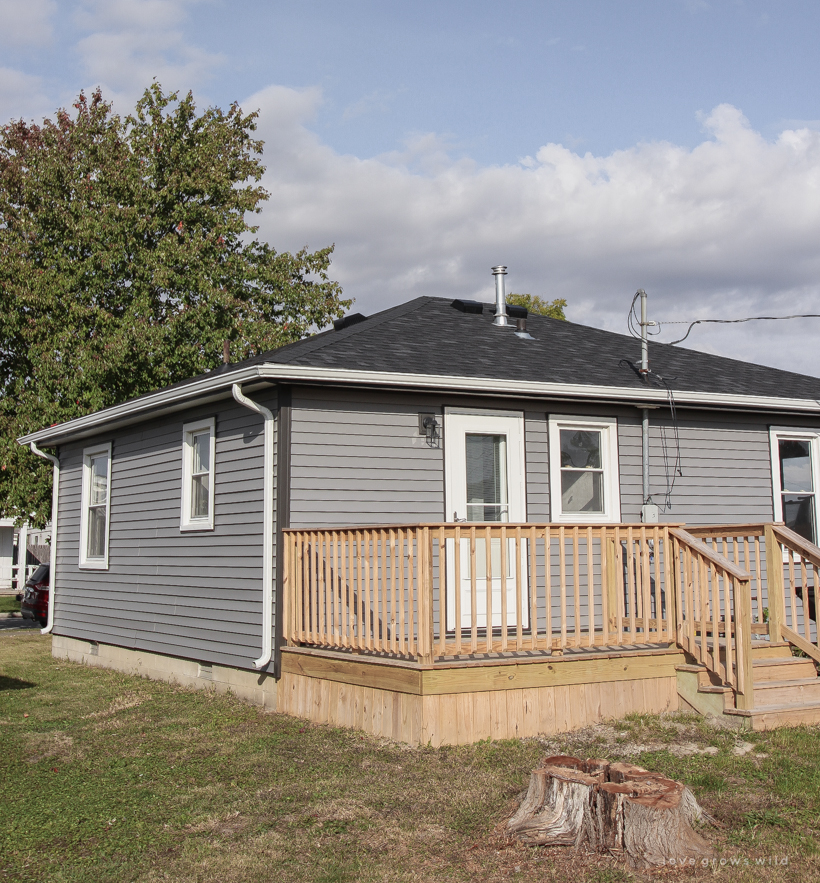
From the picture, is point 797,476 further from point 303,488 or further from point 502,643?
point 303,488

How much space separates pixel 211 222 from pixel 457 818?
66.4ft

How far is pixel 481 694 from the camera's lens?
722 cm

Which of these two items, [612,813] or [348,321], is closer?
[612,813]

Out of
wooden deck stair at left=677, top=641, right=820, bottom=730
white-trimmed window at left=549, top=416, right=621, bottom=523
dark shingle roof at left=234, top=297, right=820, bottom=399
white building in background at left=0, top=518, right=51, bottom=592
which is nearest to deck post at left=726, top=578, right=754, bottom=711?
wooden deck stair at left=677, top=641, right=820, bottom=730

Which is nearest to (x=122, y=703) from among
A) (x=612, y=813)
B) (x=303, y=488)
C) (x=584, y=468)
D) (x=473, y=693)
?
(x=303, y=488)

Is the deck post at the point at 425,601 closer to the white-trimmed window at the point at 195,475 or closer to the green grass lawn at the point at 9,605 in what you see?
the white-trimmed window at the point at 195,475

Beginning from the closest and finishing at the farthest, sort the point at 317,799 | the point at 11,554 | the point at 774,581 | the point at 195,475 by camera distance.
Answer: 1. the point at 317,799
2. the point at 774,581
3. the point at 195,475
4. the point at 11,554

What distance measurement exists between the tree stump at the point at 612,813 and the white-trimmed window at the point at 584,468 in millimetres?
5126

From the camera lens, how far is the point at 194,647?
1030cm

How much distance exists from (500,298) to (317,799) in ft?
25.9

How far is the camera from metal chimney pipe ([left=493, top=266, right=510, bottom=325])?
12172 millimetres

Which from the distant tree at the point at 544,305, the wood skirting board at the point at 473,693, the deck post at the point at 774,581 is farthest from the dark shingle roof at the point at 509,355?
the distant tree at the point at 544,305

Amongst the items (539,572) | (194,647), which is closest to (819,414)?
(539,572)

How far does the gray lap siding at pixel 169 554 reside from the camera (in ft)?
30.7
